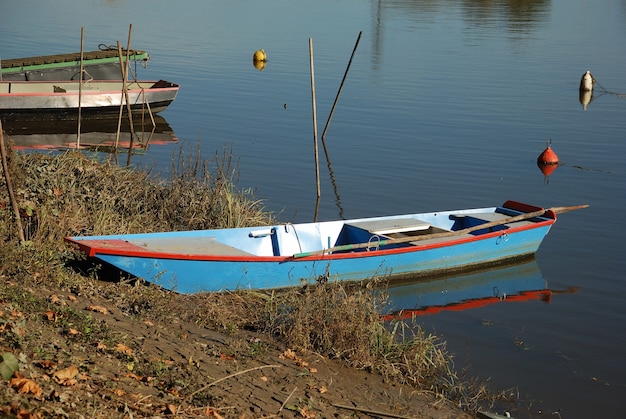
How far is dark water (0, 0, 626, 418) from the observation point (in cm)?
1313

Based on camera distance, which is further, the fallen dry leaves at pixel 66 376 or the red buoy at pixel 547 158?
the red buoy at pixel 547 158

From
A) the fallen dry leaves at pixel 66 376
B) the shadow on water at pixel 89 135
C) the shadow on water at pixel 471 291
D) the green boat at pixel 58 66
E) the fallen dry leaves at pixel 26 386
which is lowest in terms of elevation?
the shadow on water at pixel 471 291

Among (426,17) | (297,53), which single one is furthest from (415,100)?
(426,17)

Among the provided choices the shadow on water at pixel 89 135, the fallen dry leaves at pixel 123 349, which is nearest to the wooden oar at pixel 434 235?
the fallen dry leaves at pixel 123 349

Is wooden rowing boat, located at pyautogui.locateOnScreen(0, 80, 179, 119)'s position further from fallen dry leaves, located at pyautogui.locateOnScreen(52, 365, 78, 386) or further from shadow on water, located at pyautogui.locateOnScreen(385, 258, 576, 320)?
fallen dry leaves, located at pyautogui.locateOnScreen(52, 365, 78, 386)

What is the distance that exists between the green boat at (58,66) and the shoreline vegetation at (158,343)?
16152 mm

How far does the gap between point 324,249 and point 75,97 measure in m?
15.7

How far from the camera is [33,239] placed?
11.4 meters

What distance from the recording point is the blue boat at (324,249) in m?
11.8

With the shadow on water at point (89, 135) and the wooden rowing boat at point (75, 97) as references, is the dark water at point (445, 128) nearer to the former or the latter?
the shadow on water at point (89, 135)

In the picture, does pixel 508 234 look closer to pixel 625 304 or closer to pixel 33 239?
pixel 625 304

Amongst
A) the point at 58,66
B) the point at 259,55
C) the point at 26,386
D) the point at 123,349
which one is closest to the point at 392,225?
the point at 123,349

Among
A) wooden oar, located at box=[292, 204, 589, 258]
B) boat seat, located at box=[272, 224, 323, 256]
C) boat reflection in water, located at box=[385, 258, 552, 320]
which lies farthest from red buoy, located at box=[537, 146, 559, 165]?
boat seat, located at box=[272, 224, 323, 256]

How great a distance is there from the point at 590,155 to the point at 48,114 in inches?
599
